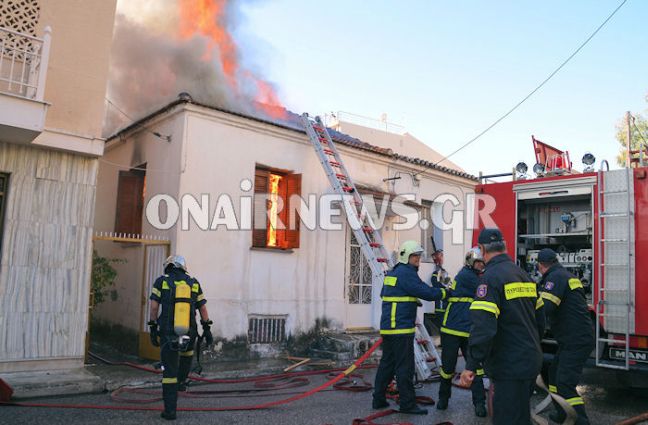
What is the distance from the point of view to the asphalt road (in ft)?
18.8

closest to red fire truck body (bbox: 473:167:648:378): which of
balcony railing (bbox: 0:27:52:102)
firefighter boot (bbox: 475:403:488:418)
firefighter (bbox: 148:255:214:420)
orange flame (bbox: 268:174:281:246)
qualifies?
firefighter boot (bbox: 475:403:488:418)

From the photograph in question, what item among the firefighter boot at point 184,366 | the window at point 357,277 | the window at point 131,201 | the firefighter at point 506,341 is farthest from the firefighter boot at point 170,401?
the window at point 357,277

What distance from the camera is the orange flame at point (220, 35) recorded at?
41.5 feet

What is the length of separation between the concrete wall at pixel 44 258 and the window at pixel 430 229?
833 cm

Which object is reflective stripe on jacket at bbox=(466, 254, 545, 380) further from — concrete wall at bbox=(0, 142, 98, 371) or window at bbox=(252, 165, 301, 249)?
window at bbox=(252, 165, 301, 249)

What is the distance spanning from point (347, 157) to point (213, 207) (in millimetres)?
3506

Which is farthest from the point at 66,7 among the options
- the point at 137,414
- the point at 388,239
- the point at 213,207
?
the point at 388,239

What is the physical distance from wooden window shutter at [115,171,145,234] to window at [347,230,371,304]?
4.36 metres

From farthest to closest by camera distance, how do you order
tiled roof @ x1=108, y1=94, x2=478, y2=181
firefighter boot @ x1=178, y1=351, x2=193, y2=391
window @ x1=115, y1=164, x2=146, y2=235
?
1. window @ x1=115, y1=164, x2=146, y2=235
2. tiled roof @ x1=108, y1=94, x2=478, y2=181
3. firefighter boot @ x1=178, y1=351, x2=193, y2=391

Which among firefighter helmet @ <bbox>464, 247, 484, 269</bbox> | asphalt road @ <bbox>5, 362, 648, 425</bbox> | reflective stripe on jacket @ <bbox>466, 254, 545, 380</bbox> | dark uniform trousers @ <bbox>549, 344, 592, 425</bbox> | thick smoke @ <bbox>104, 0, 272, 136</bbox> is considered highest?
thick smoke @ <bbox>104, 0, 272, 136</bbox>

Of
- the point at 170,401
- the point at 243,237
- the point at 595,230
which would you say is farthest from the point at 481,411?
the point at 243,237

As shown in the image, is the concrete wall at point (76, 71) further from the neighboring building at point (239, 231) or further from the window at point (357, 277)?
the window at point (357, 277)

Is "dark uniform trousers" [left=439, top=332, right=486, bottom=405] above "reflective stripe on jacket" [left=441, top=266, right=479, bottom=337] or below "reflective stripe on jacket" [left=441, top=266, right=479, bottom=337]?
below

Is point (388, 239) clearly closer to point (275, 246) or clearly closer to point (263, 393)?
point (275, 246)
